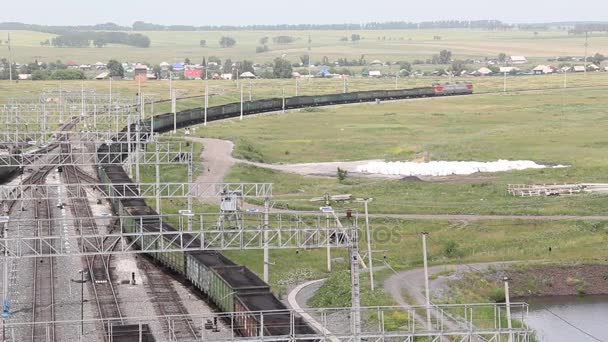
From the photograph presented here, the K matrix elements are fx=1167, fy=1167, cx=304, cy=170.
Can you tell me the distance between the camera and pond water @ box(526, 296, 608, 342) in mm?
55312

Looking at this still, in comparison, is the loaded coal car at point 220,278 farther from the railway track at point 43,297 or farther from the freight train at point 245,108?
the freight train at point 245,108

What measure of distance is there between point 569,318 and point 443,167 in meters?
46.9

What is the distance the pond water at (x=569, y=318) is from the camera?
55312 mm

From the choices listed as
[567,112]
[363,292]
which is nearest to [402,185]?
[363,292]

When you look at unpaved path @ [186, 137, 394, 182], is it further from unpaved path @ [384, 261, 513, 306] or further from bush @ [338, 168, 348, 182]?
unpaved path @ [384, 261, 513, 306]

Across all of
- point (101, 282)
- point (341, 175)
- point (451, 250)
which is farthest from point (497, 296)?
point (341, 175)

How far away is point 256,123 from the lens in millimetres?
160000

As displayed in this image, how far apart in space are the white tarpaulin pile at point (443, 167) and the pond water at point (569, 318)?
40.7 meters

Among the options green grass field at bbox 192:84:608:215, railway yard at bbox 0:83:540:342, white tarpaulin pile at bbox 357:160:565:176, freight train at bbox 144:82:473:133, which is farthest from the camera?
freight train at bbox 144:82:473:133

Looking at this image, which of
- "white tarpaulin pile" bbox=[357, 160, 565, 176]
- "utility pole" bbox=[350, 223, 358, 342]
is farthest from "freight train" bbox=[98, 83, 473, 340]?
"white tarpaulin pile" bbox=[357, 160, 565, 176]

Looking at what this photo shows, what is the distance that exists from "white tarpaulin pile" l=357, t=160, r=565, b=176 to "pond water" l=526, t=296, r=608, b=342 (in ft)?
133

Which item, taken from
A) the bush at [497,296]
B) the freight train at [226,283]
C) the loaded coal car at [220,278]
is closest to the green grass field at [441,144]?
the freight train at [226,283]

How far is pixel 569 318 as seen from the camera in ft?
195

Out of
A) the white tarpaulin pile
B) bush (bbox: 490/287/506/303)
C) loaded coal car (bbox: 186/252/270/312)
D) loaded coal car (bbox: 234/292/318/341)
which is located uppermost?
loaded coal car (bbox: 234/292/318/341)
